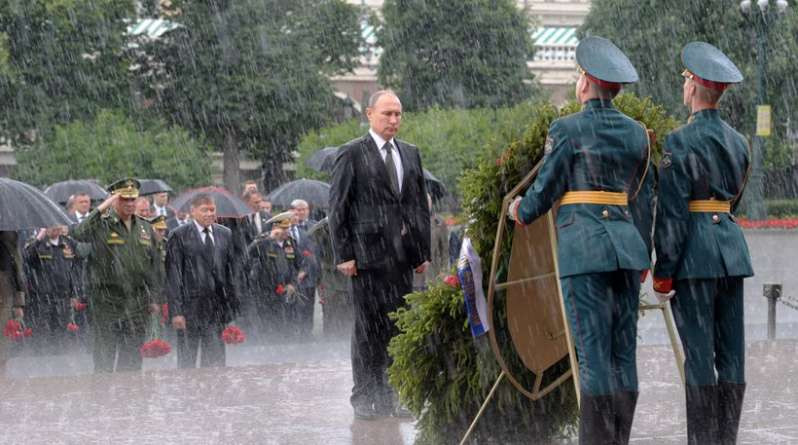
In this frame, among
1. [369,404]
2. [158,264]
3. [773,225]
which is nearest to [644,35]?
[773,225]

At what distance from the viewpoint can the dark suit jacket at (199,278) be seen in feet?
39.9

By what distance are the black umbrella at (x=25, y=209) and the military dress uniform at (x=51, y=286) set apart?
4.01 m

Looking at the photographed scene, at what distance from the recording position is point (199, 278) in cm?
1223

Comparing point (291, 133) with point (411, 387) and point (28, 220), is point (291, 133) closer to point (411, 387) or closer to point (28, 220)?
point (28, 220)

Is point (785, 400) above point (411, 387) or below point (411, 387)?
below

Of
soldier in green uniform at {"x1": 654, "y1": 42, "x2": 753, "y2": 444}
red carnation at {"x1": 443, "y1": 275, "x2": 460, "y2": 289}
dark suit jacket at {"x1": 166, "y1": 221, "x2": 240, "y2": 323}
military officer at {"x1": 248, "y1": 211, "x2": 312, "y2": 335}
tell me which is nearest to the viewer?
soldier in green uniform at {"x1": 654, "y1": 42, "x2": 753, "y2": 444}

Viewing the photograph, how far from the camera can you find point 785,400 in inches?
356

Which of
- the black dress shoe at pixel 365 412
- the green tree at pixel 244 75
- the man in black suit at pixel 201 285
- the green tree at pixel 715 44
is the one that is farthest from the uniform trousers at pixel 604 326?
the green tree at pixel 244 75

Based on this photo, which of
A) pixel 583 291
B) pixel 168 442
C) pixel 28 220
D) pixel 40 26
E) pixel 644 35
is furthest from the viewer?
pixel 644 35

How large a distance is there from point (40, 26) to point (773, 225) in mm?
21943

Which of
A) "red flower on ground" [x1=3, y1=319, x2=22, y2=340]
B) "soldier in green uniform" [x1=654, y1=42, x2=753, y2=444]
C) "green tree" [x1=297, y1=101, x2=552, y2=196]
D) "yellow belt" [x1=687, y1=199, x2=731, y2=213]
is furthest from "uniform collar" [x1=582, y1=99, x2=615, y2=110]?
"green tree" [x1=297, y1=101, x2=552, y2=196]

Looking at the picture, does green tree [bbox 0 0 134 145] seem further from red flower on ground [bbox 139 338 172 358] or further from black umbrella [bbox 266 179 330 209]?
red flower on ground [bbox 139 338 172 358]

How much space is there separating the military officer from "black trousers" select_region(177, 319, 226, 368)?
4575 millimetres

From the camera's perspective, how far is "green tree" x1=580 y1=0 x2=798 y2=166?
45375mm
